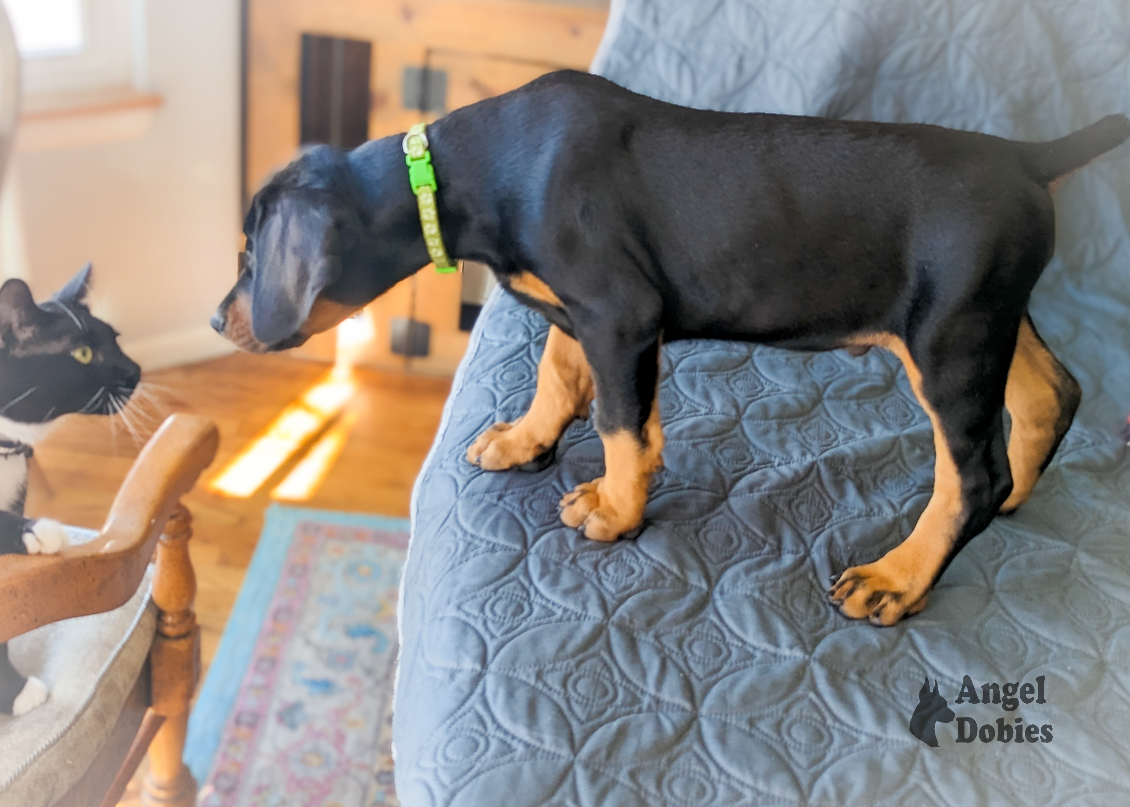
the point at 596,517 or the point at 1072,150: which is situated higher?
the point at 1072,150

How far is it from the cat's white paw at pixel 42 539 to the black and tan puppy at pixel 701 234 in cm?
27

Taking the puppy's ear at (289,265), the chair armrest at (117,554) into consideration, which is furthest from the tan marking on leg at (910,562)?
the chair armrest at (117,554)

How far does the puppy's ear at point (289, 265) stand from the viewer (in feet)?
3.18

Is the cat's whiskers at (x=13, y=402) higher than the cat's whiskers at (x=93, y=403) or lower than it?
higher

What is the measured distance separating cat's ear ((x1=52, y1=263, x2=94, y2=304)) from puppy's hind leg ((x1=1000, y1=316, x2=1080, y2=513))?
1.08 meters

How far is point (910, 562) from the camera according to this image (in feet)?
3.61

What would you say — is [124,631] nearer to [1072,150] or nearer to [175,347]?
[175,347]

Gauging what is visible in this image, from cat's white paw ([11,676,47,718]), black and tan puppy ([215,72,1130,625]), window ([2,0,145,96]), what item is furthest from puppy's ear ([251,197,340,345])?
window ([2,0,145,96])

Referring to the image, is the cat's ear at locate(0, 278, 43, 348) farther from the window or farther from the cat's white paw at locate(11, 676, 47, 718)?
the window

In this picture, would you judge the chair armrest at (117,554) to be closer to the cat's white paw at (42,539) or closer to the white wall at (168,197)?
the cat's white paw at (42,539)

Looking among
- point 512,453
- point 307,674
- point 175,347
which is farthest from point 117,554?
point 175,347

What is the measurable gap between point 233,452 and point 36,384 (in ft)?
3.55

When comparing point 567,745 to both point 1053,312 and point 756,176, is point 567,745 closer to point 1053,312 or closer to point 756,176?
point 756,176

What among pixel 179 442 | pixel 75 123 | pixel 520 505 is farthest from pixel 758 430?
pixel 75 123
